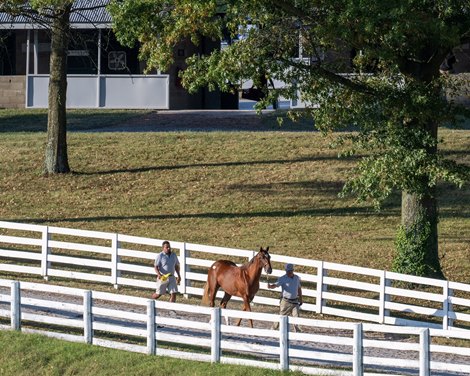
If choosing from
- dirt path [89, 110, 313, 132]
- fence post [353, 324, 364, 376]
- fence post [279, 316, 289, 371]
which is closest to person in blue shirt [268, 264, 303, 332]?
fence post [279, 316, 289, 371]

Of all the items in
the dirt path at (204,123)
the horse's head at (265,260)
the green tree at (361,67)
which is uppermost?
the green tree at (361,67)

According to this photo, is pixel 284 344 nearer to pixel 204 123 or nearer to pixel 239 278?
pixel 239 278

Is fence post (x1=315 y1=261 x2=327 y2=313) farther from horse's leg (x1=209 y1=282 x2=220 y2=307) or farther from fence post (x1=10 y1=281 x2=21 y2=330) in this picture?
fence post (x1=10 y1=281 x2=21 y2=330)

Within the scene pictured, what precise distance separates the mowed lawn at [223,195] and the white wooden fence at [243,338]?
847 cm

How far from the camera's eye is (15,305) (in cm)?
2072

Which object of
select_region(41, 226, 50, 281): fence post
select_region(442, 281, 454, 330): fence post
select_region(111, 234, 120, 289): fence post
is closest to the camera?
select_region(442, 281, 454, 330): fence post

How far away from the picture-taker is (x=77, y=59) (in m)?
49.8

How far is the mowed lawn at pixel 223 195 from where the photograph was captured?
101 ft

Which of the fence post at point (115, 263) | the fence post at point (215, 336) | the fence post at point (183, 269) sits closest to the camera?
the fence post at point (215, 336)

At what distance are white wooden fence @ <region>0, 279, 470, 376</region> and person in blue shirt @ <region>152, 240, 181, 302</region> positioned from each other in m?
0.77

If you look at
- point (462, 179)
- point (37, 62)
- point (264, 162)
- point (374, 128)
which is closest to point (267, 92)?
point (374, 128)

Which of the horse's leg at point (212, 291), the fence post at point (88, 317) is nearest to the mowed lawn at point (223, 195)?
the horse's leg at point (212, 291)

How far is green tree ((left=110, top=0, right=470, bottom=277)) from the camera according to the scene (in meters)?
23.5

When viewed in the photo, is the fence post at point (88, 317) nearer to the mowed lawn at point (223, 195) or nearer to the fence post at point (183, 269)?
the fence post at point (183, 269)
